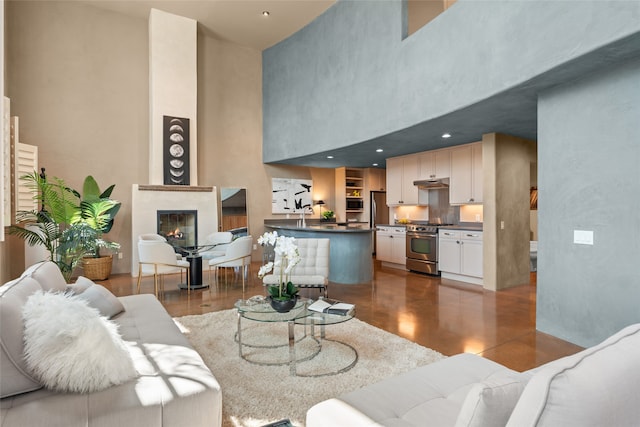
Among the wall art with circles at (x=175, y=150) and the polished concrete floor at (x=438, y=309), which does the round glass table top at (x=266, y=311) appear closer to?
the polished concrete floor at (x=438, y=309)

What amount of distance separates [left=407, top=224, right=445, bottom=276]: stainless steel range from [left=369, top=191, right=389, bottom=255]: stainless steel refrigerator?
2944mm

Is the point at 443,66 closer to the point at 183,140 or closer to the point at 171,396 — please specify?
the point at 171,396

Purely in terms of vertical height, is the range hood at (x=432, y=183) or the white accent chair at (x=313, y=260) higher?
the range hood at (x=432, y=183)

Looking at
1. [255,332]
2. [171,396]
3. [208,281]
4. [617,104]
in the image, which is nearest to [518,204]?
[617,104]

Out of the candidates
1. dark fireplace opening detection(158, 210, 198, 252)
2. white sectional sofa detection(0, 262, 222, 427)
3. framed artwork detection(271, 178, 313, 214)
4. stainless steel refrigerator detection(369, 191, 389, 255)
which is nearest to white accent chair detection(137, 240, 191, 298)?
dark fireplace opening detection(158, 210, 198, 252)

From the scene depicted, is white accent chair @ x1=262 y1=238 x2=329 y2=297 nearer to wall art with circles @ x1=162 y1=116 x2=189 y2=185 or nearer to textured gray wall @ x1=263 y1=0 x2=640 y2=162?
textured gray wall @ x1=263 y1=0 x2=640 y2=162

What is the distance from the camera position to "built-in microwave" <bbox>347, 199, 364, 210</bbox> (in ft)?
33.6

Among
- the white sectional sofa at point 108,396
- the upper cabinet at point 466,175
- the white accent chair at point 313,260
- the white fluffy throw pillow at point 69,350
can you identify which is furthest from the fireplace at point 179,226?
the white fluffy throw pillow at point 69,350

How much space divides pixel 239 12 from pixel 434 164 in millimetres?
4908

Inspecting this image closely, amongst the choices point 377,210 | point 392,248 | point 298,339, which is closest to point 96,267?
point 298,339

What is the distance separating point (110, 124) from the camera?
23.7ft

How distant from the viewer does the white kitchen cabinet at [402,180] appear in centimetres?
763

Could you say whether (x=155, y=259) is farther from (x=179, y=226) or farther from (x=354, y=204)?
(x=354, y=204)

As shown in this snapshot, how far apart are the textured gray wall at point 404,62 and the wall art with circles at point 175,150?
2013 millimetres
